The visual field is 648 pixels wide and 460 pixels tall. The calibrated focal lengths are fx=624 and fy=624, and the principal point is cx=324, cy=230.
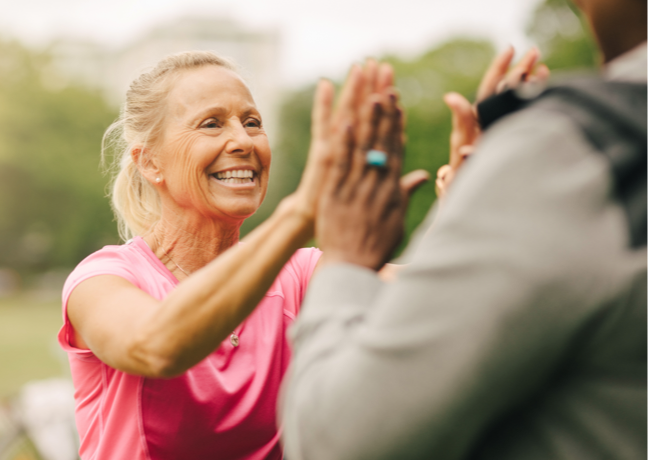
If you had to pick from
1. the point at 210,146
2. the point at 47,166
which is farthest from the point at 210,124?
the point at 47,166

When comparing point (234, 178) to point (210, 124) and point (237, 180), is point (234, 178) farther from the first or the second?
point (210, 124)

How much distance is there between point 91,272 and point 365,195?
1305 mm

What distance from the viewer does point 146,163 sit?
2.91m

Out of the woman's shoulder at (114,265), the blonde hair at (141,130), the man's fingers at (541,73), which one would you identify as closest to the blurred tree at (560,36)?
the blonde hair at (141,130)

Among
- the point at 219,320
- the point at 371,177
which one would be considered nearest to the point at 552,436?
the point at 371,177

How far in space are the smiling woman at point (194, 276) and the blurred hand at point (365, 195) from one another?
0.01 metres

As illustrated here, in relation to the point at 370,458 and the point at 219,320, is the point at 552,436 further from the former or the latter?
the point at 219,320

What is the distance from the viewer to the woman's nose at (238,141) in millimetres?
2699

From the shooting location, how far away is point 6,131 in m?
40.1

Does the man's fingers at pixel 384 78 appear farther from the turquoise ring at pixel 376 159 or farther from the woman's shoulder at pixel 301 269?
the woman's shoulder at pixel 301 269

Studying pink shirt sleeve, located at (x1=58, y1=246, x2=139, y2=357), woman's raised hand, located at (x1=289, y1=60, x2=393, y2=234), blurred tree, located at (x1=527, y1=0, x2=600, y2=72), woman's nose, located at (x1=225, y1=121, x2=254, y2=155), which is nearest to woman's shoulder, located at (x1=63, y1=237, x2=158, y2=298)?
pink shirt sleeve, located at (x1=58, y1=246, x2=139, y2=357)

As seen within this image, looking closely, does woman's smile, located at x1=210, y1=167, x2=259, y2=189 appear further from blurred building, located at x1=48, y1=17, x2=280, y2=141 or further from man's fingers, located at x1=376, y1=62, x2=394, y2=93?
blurred building, located at x1=48, y1=17, x2=280, y2=141

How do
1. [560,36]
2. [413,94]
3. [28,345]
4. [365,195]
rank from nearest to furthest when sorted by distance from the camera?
[365,195] → [28,345] → [560,36] → [413,94]

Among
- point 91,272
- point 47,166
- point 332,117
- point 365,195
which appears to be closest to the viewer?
point 365,195
